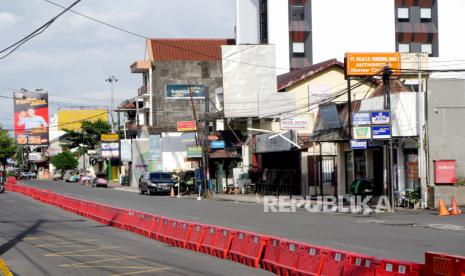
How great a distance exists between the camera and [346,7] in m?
75.2

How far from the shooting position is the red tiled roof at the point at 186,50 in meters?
85.8

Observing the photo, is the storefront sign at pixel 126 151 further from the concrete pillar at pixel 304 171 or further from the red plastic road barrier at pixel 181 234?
the red plastic road barrier at pixel 181 234

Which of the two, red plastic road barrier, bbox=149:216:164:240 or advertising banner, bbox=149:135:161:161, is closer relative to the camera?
red plastic road barrier, bbox=149:216:164:240

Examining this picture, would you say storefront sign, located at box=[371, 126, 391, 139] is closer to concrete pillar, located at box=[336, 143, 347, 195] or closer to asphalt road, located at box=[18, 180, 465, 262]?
Answer: asphalt road, located at box=[18, 180, 465, 262]

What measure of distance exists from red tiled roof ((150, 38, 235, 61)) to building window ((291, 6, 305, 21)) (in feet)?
43.0

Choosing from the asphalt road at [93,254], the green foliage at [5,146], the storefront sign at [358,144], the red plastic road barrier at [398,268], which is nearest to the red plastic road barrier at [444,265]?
the red plastic road barrier at [398,268]

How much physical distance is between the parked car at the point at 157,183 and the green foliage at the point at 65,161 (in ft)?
197

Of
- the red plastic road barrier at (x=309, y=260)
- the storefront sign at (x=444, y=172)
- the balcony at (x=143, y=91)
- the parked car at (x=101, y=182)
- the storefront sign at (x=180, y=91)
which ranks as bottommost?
the parked car at (x=101, y=182)

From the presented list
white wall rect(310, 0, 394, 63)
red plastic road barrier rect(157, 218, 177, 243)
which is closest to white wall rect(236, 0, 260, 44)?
white wall rect(310, 0, 394, 63)

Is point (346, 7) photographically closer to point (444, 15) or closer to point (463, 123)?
point (444, 15)

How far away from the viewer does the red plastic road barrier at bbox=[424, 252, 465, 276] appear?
859 centimetres

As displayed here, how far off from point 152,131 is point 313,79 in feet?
109

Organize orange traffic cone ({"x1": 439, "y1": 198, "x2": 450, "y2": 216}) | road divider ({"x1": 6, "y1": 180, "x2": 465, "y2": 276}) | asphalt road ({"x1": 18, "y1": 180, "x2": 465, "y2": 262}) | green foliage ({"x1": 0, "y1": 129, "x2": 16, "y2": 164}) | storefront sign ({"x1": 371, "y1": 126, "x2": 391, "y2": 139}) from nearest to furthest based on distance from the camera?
road divider ({"x1": 6, "y1": 180, "x2": 465, "y2": 276})
asphalt road ({"x1": 18, "y1": 180, "x2": 465, "y2": 262})
orange traffic cone ({"x1": 439, "y1": 198, "x2": 450, "y2": 216})
storefront sign ({"x1": 371, "y1": 126, "x2": 391, "y2": 139})
green foliage ({"x1": 0, "y1": 129, "x2": 16, "y2": 164})

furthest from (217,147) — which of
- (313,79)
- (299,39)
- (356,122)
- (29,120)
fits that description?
(29,120)
